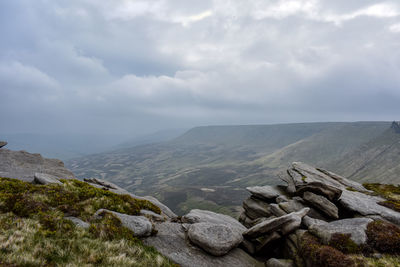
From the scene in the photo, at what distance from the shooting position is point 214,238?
1355 cm

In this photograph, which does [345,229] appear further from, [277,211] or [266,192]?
[266,192]

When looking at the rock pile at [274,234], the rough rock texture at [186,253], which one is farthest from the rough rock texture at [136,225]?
the rough rock texture at [186,253]

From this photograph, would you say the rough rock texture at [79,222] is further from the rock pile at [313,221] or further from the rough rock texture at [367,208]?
the rough rock texture at [367,208]

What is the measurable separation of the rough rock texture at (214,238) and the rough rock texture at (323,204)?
1006 centimetres

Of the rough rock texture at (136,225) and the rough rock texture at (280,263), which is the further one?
the rough rock texture at (280,263)

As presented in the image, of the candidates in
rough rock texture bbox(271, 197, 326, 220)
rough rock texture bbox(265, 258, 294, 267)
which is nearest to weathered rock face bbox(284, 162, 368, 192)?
rough rock texture bbox(271, 197, 326, 220)

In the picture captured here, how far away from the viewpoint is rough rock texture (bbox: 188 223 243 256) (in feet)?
43.0

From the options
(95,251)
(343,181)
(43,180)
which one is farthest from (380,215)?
(43,180)

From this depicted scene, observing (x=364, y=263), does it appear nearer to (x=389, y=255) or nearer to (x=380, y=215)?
(x=389, y=255)

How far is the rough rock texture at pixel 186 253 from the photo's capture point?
39.5 feet

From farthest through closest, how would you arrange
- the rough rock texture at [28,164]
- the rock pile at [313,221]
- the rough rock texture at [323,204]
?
the rough rock texture at [28,164] → the rough rock texture at [323,204] → the rock pile at [313,221]

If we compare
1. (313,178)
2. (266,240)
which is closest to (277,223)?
(266,240)

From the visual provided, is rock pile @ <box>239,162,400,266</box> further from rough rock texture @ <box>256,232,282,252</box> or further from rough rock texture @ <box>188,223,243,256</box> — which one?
rough rock texture @ <box>188,223,243,256</box>

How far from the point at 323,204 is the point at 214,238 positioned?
506 inches
